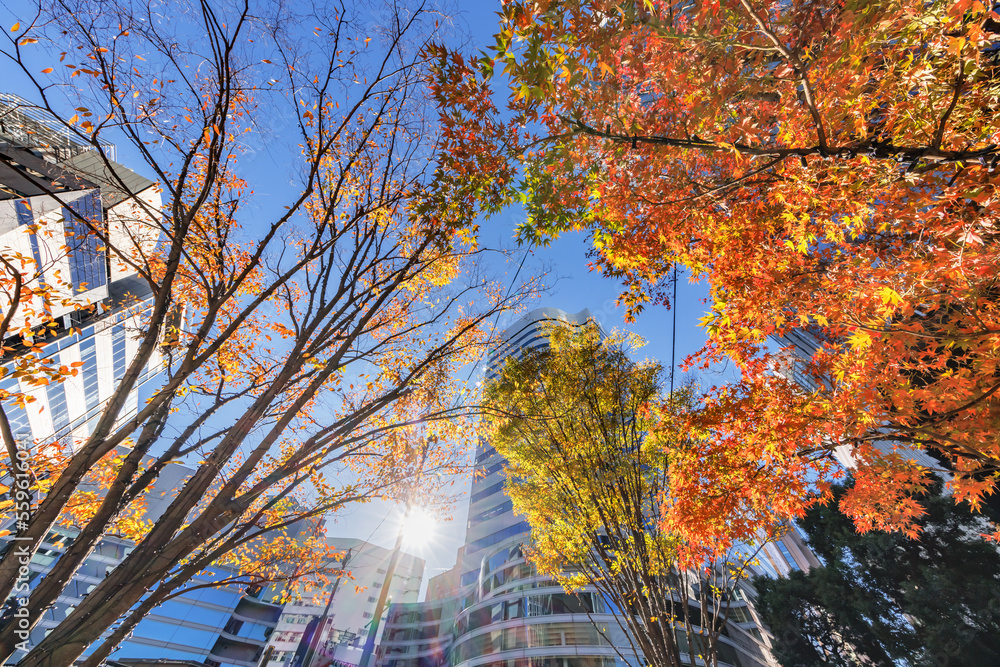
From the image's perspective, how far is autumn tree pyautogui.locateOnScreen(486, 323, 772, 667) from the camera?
6.36 m

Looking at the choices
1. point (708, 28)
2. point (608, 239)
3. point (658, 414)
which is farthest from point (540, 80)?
point (658, 414)

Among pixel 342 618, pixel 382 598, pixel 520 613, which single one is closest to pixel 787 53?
pixel 382 598

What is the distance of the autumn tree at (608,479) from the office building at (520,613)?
2.09 metres

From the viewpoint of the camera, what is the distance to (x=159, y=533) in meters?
3.41

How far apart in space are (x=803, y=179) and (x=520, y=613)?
103 feet

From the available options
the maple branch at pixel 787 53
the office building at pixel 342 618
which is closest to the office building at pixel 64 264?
the maple branch at pixel 787 53

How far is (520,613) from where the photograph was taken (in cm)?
2611

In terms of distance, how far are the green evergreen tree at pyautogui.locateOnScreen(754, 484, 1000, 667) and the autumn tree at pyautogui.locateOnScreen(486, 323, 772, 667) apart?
10840mm

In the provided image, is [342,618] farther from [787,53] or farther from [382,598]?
[787,53]

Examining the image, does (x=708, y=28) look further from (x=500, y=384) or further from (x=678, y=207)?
(x=500, y=384)

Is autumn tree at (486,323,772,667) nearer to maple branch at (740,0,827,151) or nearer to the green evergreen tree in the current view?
maple branch at (740,0,827,151)

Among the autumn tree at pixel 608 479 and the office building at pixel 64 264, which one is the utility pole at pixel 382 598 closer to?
the autumn tree at pixel 608 479

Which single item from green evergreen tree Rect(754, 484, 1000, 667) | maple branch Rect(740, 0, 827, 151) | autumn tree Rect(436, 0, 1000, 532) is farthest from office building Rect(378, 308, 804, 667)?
maple branch Rect(740, 0, 827, 151)

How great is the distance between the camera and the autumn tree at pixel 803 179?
3244mm
